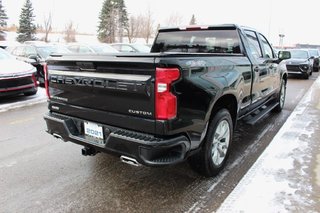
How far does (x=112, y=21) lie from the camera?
4841 centimetres

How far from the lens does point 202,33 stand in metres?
4.77

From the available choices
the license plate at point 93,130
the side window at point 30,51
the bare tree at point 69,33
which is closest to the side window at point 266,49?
the license plate at point 93,130

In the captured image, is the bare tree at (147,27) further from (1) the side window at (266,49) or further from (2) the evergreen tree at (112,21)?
(1) the side window at (266,49)

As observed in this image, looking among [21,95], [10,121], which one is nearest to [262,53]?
[10,121]

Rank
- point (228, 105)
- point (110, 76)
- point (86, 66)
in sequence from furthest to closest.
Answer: point (228, 105)
point (86, 66)
point (110, 76)

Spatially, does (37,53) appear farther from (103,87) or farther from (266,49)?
(103,87)

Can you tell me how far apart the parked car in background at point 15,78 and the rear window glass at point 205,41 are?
4.86m

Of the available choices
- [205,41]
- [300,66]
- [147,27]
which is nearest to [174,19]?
[147,27]

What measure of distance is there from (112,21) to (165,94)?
158 ft

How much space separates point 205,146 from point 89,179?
1471 mm

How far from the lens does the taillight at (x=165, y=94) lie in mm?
2693

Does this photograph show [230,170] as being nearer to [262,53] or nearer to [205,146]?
A: [205,146]

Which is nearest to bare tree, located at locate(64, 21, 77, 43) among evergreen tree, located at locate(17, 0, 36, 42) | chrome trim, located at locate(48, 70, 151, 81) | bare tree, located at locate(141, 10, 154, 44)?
evergreen tree, located at locate(17, 0, 36, 42)

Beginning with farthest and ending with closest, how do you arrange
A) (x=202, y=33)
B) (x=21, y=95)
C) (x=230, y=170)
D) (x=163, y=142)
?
(x=21, y=95), (x=202, y=33), (x=230, y=170), (x=163, y=142)
